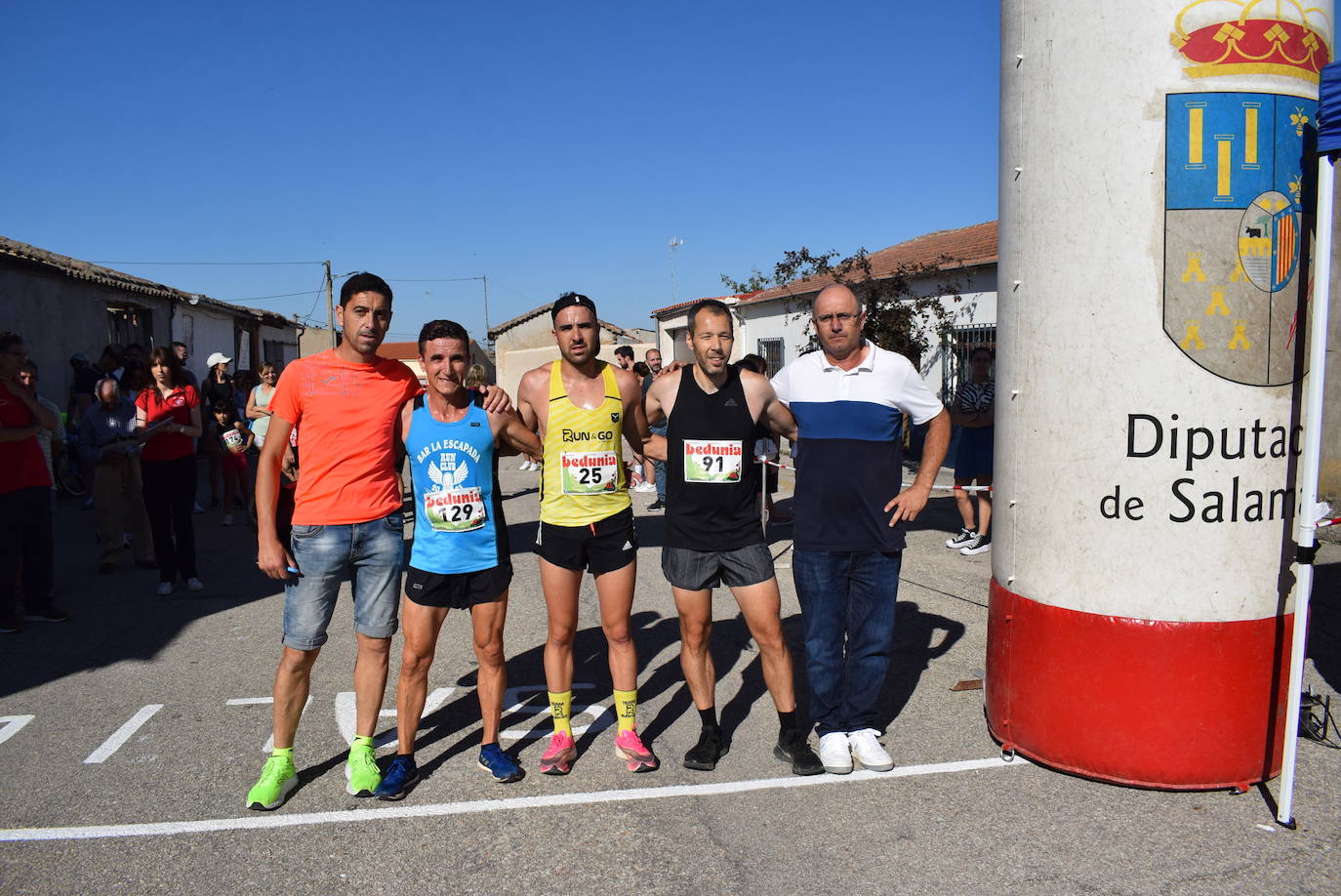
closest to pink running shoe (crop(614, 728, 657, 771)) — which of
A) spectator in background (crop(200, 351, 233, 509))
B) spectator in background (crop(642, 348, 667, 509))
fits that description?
spectator in background (crop(642, 348, 667, 509))

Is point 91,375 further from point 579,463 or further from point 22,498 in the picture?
point 579,463

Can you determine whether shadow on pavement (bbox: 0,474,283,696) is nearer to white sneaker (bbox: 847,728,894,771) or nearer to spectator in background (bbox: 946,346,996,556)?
white sneaker (bbox: 847,728,894,771)

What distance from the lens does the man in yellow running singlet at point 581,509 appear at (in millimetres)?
4086

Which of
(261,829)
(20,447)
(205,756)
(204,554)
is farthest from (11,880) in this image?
(204,554)

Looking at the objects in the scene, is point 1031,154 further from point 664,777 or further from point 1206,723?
point 664,777

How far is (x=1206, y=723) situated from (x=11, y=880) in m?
4.43

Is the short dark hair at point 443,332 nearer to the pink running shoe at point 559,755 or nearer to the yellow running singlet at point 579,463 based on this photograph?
the yellow running singlet at point 579,463

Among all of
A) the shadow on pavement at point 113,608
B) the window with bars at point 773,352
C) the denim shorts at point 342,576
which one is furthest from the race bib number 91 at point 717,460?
the window with bars at point 773,352

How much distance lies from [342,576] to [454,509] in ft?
1.77

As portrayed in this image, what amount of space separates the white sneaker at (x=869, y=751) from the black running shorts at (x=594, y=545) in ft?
4.26

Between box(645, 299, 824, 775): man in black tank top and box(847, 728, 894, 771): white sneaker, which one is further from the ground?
box(645, 299, 824, 775): man in black tank top

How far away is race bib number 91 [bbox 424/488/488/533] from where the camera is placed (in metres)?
3.95

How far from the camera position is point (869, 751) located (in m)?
4.13

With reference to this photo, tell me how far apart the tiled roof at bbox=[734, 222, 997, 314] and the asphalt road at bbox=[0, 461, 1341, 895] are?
497 inches
